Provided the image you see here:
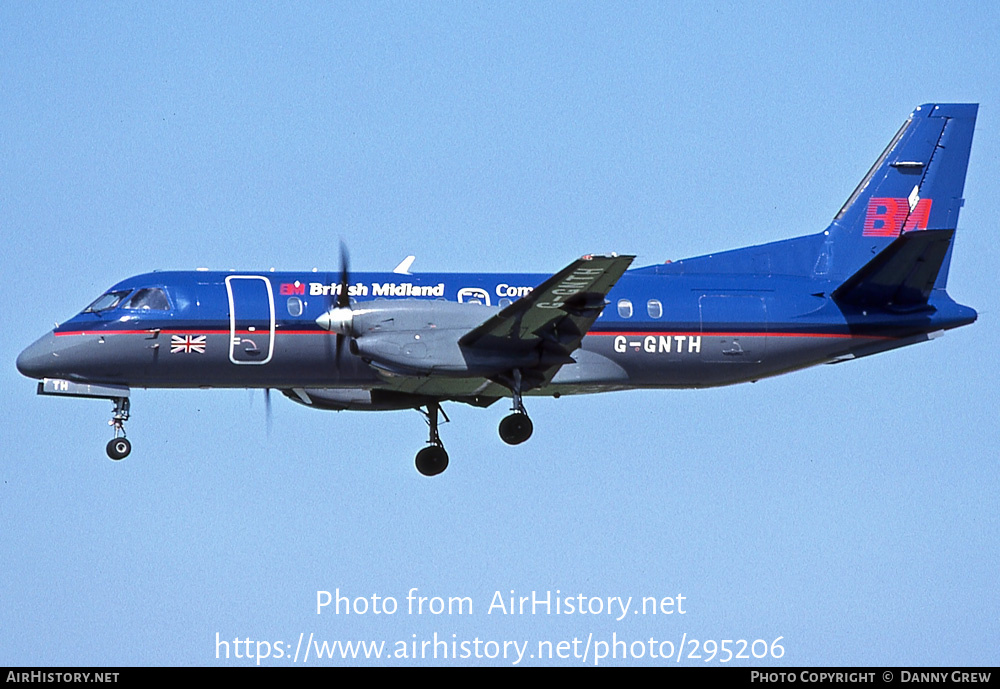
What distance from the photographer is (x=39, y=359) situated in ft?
84.8

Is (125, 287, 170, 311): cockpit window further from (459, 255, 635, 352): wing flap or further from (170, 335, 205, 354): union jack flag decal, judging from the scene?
(459, 255, 635, 352): wing flap

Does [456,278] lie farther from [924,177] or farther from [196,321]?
[924,177]

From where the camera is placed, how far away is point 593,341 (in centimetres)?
2612

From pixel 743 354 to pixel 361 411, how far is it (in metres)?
6.72

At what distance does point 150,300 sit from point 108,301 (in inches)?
33.6

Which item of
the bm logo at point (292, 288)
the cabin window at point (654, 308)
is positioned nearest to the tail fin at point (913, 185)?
the cabin window at point (654, 308)

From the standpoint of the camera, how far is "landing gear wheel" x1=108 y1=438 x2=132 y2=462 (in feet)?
83.8

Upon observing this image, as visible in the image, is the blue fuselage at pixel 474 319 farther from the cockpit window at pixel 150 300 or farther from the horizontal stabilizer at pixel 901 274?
the horizontal stabilizer at pixel 901 274

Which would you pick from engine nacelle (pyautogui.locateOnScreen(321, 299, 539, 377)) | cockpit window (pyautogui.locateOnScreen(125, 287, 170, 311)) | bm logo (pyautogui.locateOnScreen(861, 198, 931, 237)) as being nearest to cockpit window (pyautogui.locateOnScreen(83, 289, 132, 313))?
cockpit window (pyautogui.locateOnScreen(125, 287, 170, 311))

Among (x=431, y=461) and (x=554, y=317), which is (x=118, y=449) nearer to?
(x=431, y=461)

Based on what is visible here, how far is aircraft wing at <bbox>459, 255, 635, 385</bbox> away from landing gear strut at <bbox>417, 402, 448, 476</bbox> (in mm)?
2738

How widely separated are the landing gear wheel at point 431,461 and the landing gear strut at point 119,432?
5027mm
